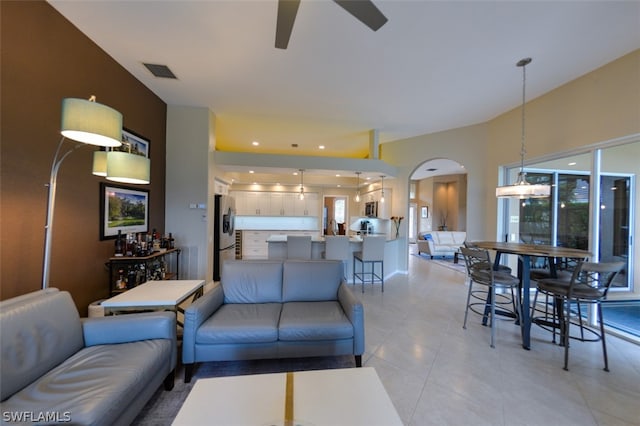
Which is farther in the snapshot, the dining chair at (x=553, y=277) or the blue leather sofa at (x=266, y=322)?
the dining chair at (x=553, y=277)

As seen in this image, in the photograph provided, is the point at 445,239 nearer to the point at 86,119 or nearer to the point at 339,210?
the point at 339,210

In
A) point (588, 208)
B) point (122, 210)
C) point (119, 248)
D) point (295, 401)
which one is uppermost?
point (588, 208)

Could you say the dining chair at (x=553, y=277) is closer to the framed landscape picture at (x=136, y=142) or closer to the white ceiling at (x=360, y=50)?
the white ceiling at (x=360, y=50)

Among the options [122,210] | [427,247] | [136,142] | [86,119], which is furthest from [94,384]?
[427,247]

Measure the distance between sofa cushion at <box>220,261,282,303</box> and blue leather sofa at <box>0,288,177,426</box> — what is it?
28.2 inches

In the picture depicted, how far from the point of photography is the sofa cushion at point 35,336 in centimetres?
125

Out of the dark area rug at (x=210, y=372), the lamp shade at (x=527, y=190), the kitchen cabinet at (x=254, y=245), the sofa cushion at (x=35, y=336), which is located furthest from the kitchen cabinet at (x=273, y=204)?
the sofa cushion at (x=35, y=336)

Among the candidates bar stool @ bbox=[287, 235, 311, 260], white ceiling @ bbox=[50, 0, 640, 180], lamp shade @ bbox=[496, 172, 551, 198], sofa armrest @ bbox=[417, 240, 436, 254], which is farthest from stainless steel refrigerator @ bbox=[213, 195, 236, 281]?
sofa armrest @ bbox=[417, 240, 436, 254]

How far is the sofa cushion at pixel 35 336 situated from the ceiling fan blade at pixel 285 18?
7.88 feet

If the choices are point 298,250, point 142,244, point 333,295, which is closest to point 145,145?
point 142,244

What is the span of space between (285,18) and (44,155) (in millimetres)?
2421

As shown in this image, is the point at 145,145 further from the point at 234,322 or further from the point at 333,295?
the point at 333,295

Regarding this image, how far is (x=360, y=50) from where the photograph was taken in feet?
8.71

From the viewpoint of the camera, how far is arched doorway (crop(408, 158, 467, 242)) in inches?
380
